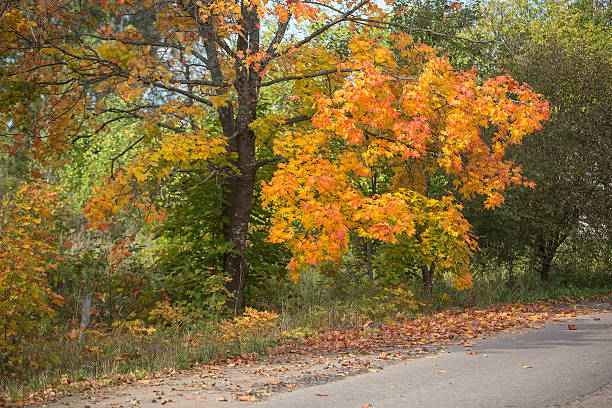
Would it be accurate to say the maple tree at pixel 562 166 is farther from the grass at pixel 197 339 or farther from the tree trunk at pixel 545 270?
the grass at pixel 197 339

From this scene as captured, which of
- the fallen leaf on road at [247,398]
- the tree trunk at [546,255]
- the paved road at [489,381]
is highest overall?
the tree trunk at [546,255]

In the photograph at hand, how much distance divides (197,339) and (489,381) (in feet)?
15.3

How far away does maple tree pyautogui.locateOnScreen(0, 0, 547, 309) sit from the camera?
396 inches

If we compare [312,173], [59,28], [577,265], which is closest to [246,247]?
[312,173]

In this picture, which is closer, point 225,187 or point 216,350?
point 216,350

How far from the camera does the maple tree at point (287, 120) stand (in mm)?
10070

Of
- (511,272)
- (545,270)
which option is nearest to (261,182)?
(511,272)

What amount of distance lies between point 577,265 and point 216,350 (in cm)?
1228

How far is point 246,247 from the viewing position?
13211 mm

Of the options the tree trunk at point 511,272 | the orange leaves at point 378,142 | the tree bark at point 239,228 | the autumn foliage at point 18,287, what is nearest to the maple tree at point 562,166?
the tree trunk at point 511,272

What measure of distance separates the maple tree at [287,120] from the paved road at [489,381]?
118 inches

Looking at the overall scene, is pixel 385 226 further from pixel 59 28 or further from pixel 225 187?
pixel 59 28

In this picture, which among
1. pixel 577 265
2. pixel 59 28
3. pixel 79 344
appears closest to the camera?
pixel 79 344

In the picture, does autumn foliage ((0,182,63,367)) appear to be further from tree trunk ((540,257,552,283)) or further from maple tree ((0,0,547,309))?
tree trunk ((540,257,552,283))
